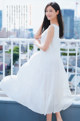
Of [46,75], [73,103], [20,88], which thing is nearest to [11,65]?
[20,88]

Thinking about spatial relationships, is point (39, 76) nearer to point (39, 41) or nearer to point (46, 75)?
point (46, 75)

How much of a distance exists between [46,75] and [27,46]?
1.92ft

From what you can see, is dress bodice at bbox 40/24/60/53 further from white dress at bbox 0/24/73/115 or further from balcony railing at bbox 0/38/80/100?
balcony railing at bbox 0/38/80/100

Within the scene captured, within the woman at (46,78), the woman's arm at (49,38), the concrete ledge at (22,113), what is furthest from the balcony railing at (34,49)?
the woman's arm at (49,38)

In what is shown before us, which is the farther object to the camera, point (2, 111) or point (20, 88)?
point (2, 111)

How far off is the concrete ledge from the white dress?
0.90 feet

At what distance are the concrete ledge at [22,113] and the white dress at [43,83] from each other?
0.90ft

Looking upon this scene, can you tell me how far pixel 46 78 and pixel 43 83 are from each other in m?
0.05

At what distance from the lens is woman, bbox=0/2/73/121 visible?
1.94m

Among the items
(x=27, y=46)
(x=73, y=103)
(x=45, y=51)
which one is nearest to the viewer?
(x=45, y=51)

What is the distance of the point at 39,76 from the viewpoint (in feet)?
6.47

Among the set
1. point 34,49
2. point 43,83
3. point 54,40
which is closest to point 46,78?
point 43,83

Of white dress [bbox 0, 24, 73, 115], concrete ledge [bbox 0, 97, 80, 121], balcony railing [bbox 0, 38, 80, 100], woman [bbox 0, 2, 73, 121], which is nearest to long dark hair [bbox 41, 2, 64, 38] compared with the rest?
woman [bbox 0, 2, 73, 121]

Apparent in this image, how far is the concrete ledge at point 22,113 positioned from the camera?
228 cm
